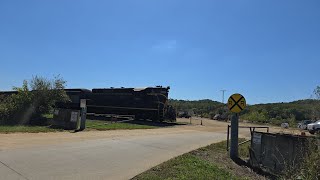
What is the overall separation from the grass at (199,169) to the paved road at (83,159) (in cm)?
57

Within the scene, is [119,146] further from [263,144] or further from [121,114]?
[121,114]

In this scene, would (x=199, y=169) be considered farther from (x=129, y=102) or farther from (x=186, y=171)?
(x=129, y=102)

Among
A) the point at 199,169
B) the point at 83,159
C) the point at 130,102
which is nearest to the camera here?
the point at 199,169

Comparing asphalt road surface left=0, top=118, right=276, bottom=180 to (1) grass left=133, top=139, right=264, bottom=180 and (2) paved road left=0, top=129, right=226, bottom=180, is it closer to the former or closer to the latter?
(2) paved road left=0, top=129, right=226, bottom=180

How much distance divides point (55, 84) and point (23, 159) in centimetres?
1823

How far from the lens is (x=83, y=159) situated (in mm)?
12531

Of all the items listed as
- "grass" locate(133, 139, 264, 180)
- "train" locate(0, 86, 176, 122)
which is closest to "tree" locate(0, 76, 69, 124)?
"train" locate(0, 86, 176, 122)

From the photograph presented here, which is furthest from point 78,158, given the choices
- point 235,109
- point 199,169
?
point 235,109

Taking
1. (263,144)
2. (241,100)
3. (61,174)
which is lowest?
(61,174)

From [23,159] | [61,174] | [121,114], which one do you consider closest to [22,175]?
[61,174]

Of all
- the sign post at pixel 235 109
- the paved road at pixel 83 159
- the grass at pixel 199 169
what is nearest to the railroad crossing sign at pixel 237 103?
the sign post at pixel 235 109

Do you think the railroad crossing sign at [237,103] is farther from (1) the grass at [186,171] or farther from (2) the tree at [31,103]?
(2) the tree at [31,103]

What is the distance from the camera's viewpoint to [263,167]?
42.1ft

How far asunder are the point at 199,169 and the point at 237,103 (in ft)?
14.3
